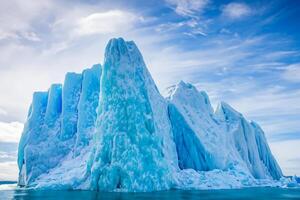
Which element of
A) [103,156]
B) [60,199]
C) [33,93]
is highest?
[33,93]

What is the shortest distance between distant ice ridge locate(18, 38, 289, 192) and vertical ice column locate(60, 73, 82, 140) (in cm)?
10

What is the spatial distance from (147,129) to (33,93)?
17996mm

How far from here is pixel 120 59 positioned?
32.6m

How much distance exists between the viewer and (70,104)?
41.4 metres

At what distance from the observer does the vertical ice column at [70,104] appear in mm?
39438

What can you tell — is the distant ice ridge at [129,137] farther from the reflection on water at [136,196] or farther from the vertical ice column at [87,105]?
the reflection on water at [136,196]

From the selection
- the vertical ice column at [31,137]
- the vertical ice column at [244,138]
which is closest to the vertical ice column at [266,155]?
the vertical ice column at [244,138]

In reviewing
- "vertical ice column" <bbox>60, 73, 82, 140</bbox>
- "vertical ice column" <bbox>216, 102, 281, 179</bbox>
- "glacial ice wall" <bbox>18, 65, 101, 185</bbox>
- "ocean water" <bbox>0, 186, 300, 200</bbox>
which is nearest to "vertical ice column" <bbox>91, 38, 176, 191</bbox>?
"ocean water" <bbox>0, 186, 300, 200</bbox>

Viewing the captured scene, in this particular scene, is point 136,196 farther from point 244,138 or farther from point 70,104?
point 244,138

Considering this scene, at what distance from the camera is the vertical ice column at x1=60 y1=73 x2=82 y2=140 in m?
39.4

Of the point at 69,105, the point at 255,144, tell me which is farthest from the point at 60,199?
the point at 255,144

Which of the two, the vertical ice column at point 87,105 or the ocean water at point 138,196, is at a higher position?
the vertical ice column at point 87,105

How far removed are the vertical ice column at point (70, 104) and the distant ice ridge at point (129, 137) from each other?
0.10 metres

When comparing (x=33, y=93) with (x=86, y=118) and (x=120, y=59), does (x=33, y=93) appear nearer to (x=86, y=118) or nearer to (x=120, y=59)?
(x=86, y=118)
